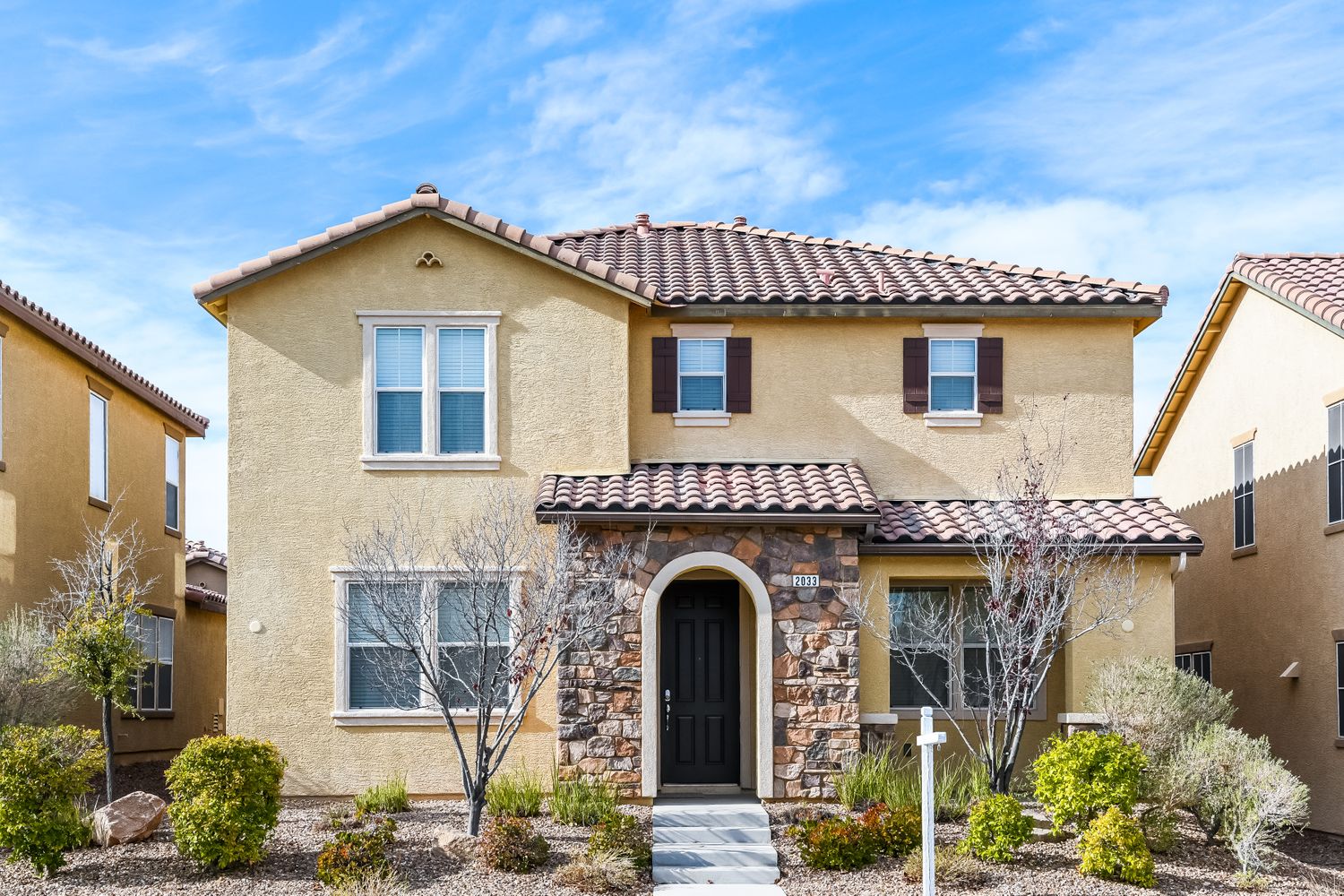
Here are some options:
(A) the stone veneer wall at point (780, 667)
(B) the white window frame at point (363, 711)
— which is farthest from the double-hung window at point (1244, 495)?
(B) the white window frame at point (363, 711)

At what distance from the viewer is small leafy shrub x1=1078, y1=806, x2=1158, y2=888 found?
1248cm

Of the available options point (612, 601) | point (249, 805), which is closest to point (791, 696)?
point (612, 601)

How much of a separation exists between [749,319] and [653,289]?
4.71 ft

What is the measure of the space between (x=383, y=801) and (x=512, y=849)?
2.68 m

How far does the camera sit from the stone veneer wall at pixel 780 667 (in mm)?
15094

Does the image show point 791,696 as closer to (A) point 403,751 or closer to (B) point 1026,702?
(B) point 1026,702

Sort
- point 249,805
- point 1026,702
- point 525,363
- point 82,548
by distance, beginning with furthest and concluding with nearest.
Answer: point 82,548 < point 525,363 < point 1026,702 < point 249,805

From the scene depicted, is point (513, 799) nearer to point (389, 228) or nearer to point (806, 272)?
point (389, 228)

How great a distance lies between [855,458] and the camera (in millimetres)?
17047

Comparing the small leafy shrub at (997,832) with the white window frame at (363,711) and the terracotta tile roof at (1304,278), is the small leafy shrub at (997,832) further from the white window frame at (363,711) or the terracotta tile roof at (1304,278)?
the terracotta tile roof at (1304,278)

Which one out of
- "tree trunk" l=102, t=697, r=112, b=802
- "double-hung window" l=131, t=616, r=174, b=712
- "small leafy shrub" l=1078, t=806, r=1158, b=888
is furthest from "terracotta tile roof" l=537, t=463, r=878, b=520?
"double-hung window" l=131, t=616, r=174, b=712

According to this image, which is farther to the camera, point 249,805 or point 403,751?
point 403,751

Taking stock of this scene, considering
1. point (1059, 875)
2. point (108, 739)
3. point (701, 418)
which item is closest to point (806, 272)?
point (701, 418)

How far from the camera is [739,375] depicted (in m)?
17.1
